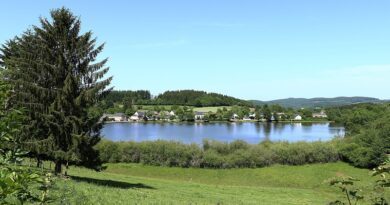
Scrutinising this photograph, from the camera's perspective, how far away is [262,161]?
48531 mm

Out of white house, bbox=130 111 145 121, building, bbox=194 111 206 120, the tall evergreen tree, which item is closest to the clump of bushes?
the tall evergreen tree

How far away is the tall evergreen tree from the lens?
23.5 m

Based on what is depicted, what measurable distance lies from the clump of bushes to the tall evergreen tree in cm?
2355

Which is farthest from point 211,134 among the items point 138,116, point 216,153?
point 138,116

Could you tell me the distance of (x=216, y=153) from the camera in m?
48.8

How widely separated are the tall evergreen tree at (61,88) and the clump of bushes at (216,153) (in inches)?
927

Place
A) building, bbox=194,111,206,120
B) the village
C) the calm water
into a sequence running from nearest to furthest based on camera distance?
the calm water → the village → building, bbox=194,111,206,120

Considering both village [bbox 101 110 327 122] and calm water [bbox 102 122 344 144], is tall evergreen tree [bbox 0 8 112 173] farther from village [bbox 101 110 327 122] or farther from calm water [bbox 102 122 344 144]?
village [bbox 101 110 327 122]

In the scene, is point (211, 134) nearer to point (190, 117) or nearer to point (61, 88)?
point (190, 117)

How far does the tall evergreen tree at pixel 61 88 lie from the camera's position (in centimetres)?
2345

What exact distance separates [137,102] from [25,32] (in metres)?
170

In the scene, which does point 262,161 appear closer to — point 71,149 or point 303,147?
point 303,147

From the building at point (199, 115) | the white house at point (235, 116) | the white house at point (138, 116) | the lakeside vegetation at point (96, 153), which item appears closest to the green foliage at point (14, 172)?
the lakeside vegetation at point (96, 153)

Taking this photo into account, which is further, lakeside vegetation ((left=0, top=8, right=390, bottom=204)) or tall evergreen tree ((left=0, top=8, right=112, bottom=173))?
tall evergreen tree ((left=0, top=8, right=112, bottom=173))
